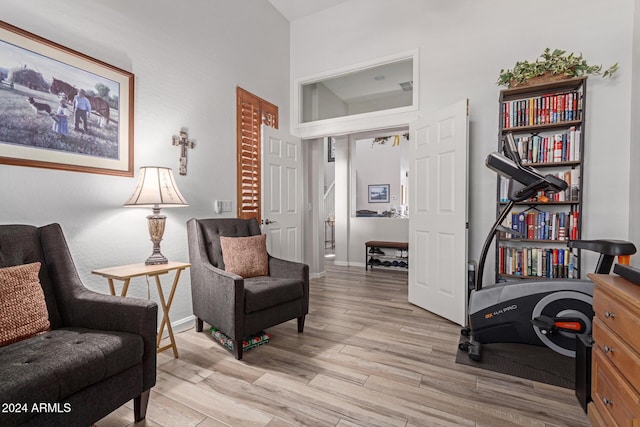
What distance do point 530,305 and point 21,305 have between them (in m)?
2.94

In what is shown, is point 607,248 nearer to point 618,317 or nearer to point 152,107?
point 618,317

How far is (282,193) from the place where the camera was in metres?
4.02

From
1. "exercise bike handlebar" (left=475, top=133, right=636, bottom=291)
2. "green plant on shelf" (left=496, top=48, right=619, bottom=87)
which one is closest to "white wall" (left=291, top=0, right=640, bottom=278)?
"green plant on shelf" (left=496, top=48, right=619, bottom=87)

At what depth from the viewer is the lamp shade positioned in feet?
7.35

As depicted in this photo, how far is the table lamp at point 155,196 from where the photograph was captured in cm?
225

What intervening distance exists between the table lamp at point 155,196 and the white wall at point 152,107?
0.73 ft

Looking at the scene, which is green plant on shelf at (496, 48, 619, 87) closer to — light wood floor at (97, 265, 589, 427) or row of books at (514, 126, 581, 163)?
row of books at (514, 126, 581, 163)

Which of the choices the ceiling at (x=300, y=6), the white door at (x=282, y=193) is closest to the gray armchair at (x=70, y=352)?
the white door at (x=282, y=193)

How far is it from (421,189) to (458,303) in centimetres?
126

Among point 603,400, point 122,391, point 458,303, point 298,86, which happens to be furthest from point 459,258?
point 298,86

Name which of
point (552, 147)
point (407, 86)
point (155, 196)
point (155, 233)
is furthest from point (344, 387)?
point (407, 86)

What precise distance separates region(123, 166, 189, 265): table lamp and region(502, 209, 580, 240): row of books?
287cm

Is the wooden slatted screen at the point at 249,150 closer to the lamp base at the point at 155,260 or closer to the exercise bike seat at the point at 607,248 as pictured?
the lamp base at the point at 155,260

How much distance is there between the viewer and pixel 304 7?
4191 millimetres
